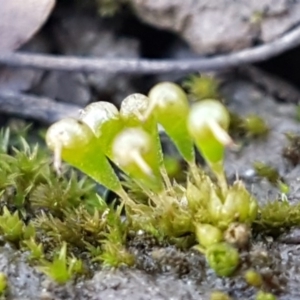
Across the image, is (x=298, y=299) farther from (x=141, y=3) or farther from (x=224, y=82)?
(x=141, y=3)

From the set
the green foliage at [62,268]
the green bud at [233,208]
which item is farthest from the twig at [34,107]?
the green bud at [233,208]

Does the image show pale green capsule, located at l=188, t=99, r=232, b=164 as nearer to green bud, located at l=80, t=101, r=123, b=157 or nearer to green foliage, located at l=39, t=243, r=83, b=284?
green bud, located at l=80, t=101, r=123, b=157

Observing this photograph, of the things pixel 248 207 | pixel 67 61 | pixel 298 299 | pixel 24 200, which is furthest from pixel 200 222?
pixel 67 61

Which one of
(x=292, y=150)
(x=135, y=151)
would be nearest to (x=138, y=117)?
(x=135, y=151)

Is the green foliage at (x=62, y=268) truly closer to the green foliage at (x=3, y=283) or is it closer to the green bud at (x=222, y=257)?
the green foliage at (x=3, y=283)

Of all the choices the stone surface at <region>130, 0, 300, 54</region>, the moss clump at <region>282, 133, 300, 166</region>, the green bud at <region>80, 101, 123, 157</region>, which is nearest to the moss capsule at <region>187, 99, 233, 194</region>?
the green bud at <region>80, 101, 123, 157</region>
